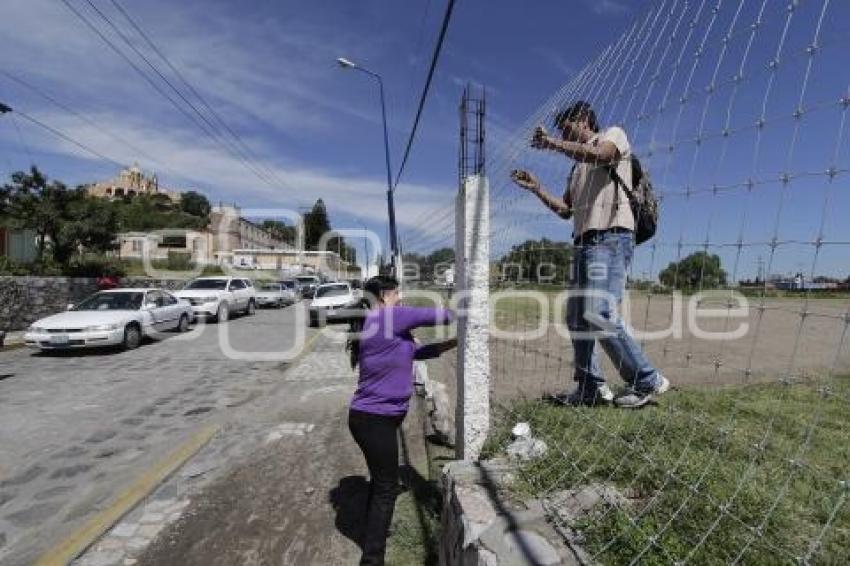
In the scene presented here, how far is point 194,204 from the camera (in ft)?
397

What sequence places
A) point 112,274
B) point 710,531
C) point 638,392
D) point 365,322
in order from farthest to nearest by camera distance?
point 112,274 → point 638,392 → point 365,322 → point 710,531

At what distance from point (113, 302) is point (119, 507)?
1175cm

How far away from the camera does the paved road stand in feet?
15.3

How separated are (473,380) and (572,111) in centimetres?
186

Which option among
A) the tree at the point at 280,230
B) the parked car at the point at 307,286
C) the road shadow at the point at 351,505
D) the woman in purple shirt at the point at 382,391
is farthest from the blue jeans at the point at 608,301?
the tree at the point at 280,230

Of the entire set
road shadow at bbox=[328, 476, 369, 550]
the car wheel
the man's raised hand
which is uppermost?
the man's raised hand

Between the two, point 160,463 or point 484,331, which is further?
point 160,463

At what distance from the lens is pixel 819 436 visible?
13.5 ft

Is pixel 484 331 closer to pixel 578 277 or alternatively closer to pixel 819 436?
pixel 578 277

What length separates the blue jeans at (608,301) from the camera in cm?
425

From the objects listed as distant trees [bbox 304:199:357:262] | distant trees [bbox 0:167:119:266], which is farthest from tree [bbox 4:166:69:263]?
distant trees [bbox 304:199:357:262]

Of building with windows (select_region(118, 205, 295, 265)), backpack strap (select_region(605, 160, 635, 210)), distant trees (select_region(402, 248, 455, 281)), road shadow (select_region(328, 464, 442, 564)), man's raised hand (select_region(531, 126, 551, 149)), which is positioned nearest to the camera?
backpack strap (select_region(605, 160, 635, 210))

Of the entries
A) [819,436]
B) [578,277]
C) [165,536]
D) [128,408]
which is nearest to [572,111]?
[578,277]

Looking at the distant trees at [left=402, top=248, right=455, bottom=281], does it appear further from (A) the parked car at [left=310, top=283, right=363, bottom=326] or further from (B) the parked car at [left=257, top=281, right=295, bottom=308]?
(B) the parked car at [left=257, top=281, right=295, bottom=308]
